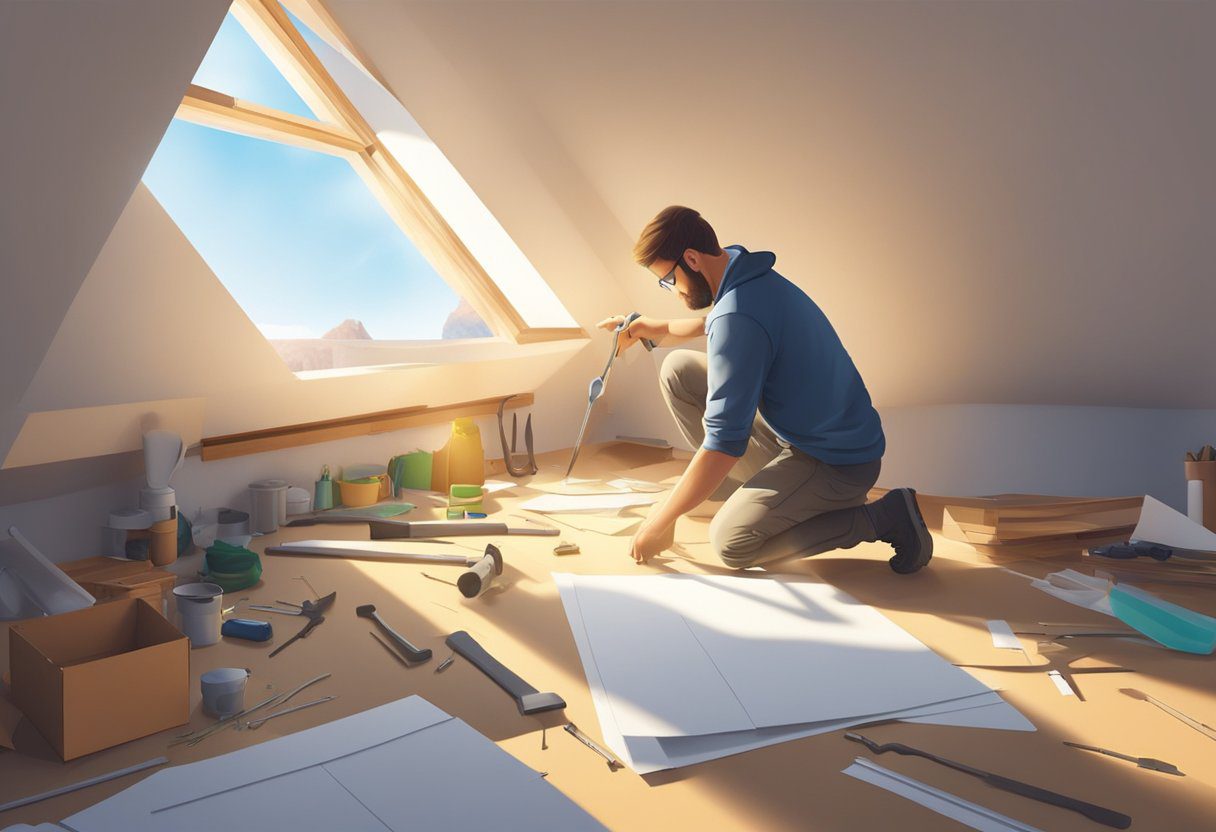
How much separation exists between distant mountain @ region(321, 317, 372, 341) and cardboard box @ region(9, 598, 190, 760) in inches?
477

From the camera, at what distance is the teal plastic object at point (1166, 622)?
183 cm

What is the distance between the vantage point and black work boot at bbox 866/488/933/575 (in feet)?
7.92

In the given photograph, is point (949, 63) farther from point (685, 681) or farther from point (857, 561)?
point (685, 681)

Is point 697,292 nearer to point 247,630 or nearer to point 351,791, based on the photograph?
point 247,630

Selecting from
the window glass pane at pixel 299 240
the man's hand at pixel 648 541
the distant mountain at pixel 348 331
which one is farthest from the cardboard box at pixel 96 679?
the distant mountain at pixel 348 331

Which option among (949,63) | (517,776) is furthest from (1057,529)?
(517,776)

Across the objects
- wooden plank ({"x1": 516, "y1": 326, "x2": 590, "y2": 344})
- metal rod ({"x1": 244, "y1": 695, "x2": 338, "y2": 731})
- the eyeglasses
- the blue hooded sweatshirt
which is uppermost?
the eyeglasses

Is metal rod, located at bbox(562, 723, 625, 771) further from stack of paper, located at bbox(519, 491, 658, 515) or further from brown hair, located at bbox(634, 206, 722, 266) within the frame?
stack of paper, located at bbox(519, 491, 658, 515)

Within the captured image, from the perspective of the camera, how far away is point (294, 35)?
2877mm

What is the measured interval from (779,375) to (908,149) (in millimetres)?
809

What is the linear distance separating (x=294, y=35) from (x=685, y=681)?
2.67 metres

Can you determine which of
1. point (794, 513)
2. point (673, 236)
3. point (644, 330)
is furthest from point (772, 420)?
point (644, 330)

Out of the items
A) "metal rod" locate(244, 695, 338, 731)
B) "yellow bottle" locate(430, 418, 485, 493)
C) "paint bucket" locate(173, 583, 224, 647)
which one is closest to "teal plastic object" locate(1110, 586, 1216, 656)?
"metal rod" locate(244, 695, 338, 731)

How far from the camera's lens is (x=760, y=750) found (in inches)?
54.7
